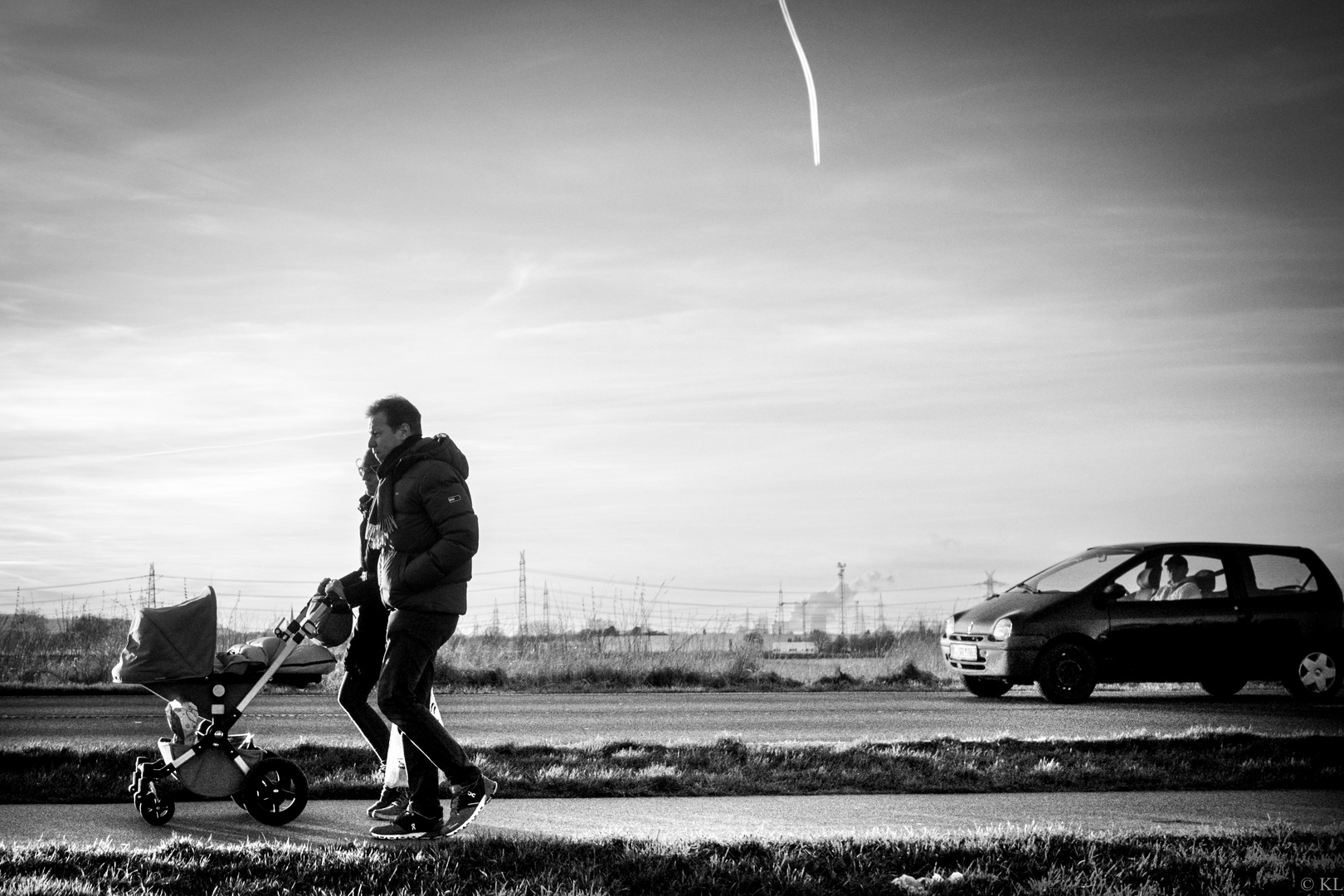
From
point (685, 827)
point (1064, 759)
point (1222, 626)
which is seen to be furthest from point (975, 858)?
point (1222, 626)

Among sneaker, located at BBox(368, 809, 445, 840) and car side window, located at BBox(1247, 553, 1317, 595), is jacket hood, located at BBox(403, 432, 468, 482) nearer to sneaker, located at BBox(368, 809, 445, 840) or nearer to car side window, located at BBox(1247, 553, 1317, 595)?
sneaker, located at BBox(368, 809, 445, 840)

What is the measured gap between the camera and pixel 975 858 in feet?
20.1

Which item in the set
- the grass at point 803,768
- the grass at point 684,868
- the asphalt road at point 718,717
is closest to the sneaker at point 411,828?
the grass at point 684,868


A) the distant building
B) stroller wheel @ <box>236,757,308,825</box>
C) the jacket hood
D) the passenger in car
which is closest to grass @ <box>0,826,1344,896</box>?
stroller wheel @ <box>236,757,308,825</box>

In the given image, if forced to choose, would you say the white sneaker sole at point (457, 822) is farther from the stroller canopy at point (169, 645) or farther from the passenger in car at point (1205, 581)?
the passenger in car at point (1205, 581)

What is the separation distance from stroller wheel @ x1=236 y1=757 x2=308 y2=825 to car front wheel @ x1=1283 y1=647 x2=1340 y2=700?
12669 millimetres

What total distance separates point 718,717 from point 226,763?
736 centimetres

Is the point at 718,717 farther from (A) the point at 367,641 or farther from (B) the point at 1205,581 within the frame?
(A) the point at 367,641

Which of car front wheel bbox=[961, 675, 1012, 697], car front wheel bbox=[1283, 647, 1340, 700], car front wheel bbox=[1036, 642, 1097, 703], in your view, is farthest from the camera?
car front wheel bbox=[961, 675, 1012, 697]

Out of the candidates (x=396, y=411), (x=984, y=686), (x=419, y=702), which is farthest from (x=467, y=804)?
(x=984, y=686)

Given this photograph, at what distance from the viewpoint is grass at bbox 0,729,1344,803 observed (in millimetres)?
8164

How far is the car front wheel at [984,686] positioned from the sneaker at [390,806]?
33.8 ft

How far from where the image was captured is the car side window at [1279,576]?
51.7ft

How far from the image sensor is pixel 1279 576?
1594 cm
